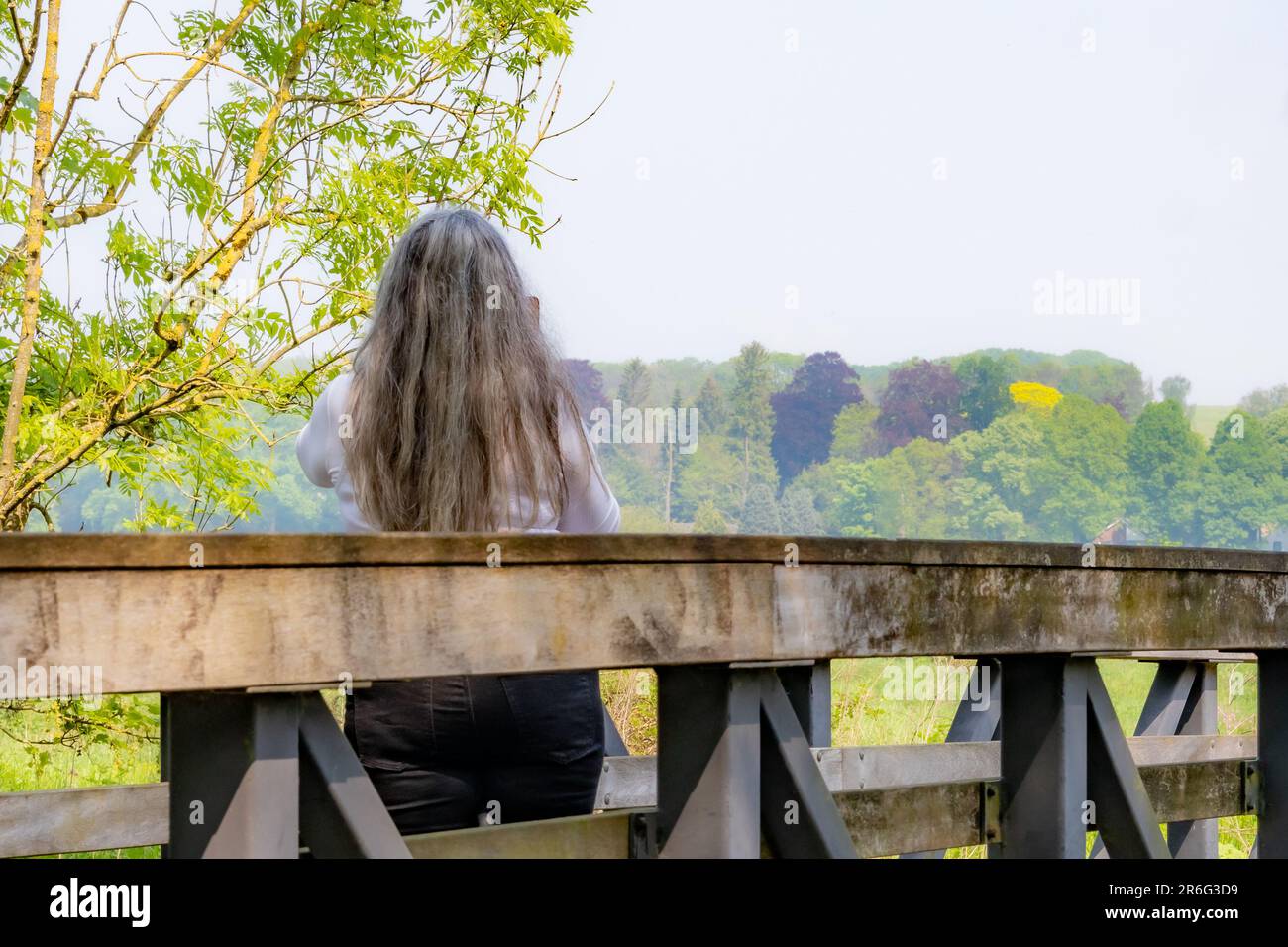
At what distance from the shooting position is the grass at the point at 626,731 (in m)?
5.42

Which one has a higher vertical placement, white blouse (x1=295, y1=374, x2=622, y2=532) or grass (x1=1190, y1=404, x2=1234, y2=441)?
grass (x1=1190, y1=404, x2=1234, y2=441)

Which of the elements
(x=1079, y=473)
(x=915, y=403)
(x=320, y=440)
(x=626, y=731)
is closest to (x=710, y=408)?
(x=915, y=403)

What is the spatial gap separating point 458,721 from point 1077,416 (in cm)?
6619

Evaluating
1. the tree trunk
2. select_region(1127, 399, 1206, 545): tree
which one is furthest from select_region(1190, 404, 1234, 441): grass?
the tree trunk

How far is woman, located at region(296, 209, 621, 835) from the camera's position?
1819 mm

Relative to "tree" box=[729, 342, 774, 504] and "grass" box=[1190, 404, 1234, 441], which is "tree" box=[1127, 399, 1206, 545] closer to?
"grass" box=[1190, 404, 1234, 441]

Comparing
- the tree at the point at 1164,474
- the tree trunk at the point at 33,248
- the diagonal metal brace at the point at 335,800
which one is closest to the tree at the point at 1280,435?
the tree at the point at 1164,474

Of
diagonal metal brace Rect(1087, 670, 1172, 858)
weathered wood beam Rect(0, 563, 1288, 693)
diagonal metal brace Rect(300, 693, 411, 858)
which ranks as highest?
weathered wood beam Rect(0, 563, 1288, 693)

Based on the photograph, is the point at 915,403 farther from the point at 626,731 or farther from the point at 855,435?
the point at 626,731

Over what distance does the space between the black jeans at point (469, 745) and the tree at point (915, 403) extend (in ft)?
186

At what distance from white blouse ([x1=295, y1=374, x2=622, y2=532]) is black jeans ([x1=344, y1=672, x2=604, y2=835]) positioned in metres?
0.26

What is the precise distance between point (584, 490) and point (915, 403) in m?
63.6

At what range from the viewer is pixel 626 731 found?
8297 millimetres

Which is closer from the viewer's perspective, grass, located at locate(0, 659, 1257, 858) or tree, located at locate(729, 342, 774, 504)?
grass, located at locate(0, 659, 1257, 858)
